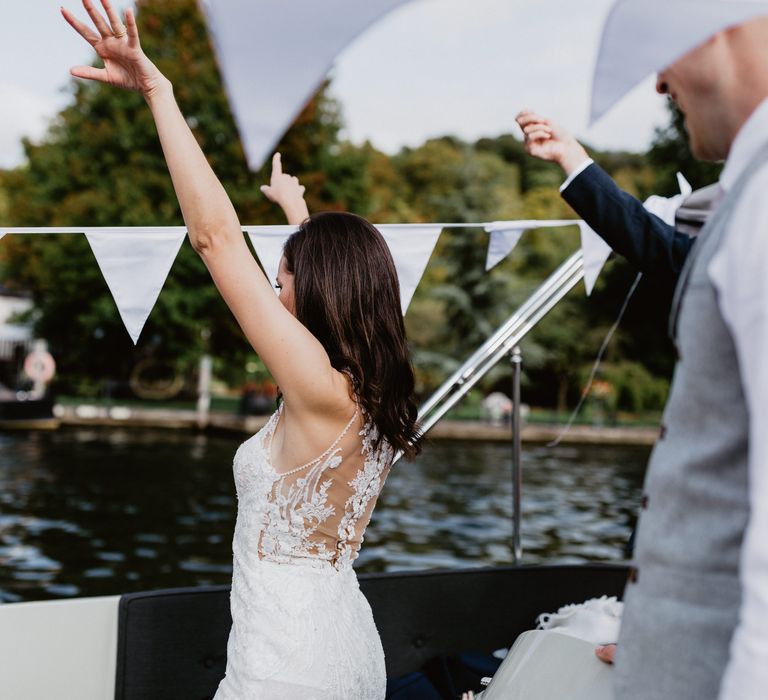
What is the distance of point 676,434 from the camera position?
1.00 m

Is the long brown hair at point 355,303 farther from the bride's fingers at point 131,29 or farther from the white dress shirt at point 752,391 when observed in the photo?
the white dress shirt at point 752,391

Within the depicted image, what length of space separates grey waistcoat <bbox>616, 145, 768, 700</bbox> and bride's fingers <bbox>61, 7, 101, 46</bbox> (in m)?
0.94

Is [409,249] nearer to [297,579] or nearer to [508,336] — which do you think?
[508,336]

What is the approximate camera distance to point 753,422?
88cm

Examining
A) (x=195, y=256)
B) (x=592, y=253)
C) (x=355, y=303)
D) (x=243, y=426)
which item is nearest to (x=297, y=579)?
(x=355, y=303)

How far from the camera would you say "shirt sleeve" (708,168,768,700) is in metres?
0.86

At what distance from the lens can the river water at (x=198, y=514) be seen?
9.61m

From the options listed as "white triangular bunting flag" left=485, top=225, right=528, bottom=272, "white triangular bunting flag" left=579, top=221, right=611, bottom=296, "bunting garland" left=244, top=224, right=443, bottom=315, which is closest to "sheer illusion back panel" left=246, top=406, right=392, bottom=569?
"bunting garland" left=244, top=224, right=443, bottom=315

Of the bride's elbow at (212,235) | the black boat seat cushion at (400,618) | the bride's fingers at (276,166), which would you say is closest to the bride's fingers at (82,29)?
the bride's elbow at (212,235)

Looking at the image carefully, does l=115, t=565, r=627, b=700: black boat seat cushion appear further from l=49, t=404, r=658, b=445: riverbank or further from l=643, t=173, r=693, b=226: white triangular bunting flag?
l=49, t=404, r=658, b=445: riverbank

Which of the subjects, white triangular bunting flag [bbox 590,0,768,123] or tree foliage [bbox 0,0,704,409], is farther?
tree foliage [bbox 0,0,704,409]

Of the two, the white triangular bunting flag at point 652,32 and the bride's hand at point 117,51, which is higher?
the bride's hand at point 117,51

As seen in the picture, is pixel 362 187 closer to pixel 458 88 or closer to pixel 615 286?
pixel 615 286

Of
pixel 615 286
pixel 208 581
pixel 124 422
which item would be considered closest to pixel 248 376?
pixel 124 422
